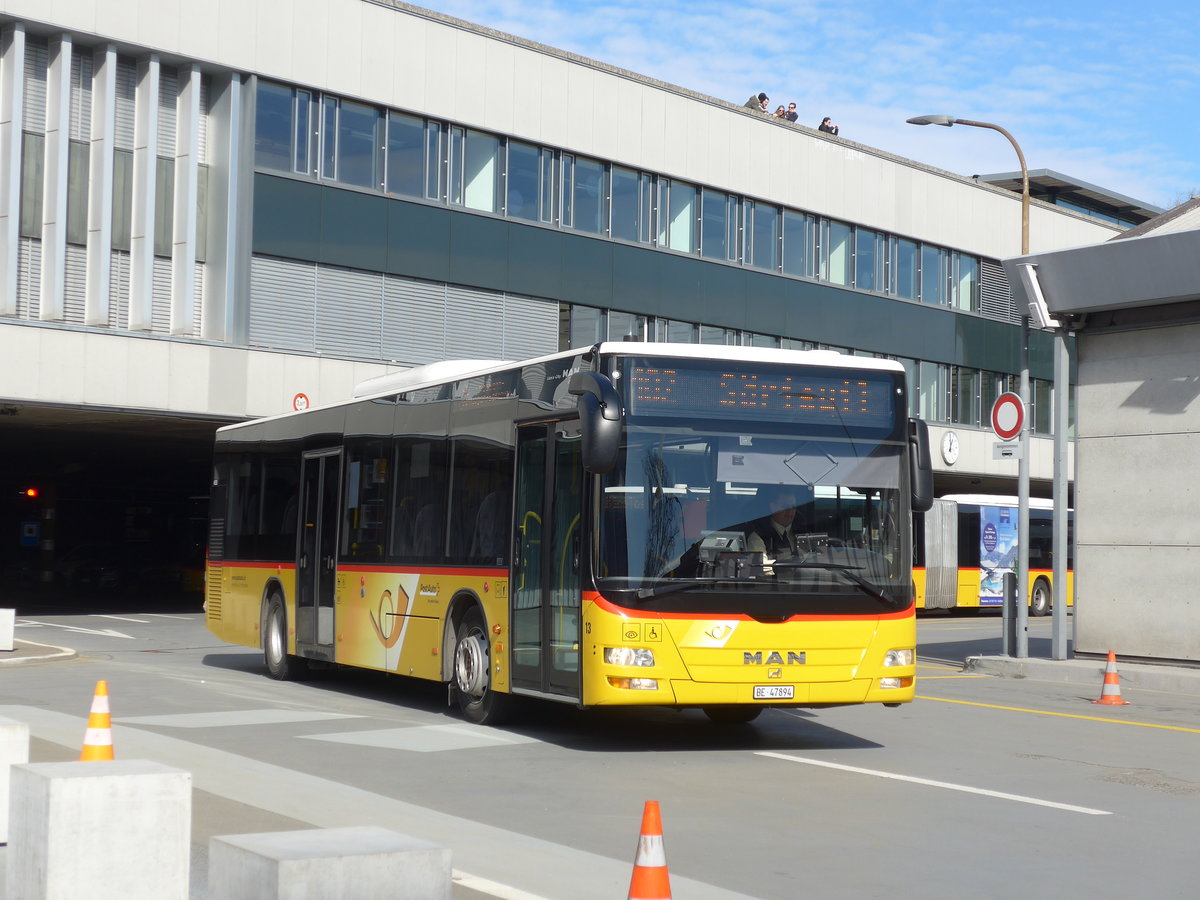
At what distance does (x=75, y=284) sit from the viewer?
95.5 ft

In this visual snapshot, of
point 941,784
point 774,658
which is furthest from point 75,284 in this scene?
point 941,784

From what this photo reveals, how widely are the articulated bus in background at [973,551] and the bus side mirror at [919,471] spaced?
2692 centimetres

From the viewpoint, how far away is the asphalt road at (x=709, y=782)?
24.6 ft

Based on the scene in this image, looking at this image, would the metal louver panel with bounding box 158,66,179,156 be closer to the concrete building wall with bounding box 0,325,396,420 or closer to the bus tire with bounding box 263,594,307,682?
the concrete building wall with bounding box 0,325,396,420

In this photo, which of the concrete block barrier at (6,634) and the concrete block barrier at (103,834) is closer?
the concrete block barrier at (103,834)

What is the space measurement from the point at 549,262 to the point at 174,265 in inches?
377

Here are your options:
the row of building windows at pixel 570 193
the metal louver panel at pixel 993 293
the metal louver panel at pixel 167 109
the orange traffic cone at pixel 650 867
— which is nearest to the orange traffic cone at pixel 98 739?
the orange traffic cone at pixel 650 867

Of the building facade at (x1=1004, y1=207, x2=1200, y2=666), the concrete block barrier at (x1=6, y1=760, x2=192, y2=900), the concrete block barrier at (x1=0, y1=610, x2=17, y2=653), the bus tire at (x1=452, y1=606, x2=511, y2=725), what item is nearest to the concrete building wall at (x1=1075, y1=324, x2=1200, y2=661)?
the building facade at (x1=1004, y1=207, x2=1200, y2=666)

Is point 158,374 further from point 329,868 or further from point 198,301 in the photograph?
point 329,868

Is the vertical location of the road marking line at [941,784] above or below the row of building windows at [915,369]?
below

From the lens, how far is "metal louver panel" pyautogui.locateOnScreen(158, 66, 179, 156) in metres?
30.6

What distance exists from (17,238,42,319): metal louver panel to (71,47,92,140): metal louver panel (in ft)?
7.42

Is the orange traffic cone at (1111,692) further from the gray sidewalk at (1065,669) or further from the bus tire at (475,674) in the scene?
the bus tire at (475,674)

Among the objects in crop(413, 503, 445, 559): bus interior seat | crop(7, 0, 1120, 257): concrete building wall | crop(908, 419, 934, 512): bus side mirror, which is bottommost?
crop(413, 503, 445, 559): bus interior seat
